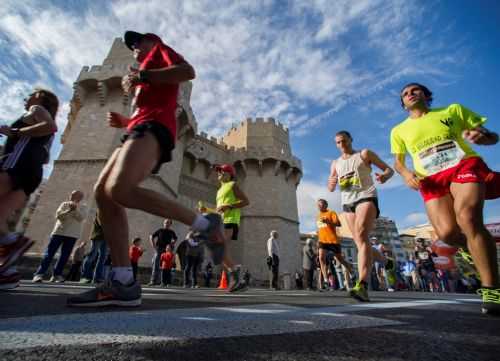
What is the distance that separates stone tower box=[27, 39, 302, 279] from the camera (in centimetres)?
1363

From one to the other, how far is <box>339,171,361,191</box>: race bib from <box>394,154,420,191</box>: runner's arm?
1.87 ft

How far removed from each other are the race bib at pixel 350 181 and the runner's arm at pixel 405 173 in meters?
0.57

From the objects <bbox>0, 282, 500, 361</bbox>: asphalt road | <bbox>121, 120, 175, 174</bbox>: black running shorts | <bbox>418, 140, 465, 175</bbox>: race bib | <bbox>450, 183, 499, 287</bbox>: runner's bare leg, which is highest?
<bbox>418, 140, 465, 175</bbox>: race bib

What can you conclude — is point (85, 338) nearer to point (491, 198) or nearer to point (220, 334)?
point (220, 334)

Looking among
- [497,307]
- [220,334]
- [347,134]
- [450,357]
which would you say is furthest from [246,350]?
[347,134]

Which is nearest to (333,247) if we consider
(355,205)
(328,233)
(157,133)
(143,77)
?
(328,233)

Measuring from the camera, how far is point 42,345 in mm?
715

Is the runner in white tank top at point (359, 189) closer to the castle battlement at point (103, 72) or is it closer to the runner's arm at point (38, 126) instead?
the runner's arm at point (38, 126)

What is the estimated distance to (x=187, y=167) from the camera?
68.6 ft

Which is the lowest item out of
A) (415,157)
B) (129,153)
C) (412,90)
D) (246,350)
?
(246,350)

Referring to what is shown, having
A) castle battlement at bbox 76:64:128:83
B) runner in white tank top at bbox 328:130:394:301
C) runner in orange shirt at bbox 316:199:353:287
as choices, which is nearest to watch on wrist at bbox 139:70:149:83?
runner in white tank top at bbox 328:130:394:301

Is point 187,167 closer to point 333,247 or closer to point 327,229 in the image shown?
point 327,229

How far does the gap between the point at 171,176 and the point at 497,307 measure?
16.8m

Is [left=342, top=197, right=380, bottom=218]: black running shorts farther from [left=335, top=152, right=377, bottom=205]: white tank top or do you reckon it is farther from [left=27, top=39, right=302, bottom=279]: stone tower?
[left=27, top=39, right=302, bottom=279]: stone tower
